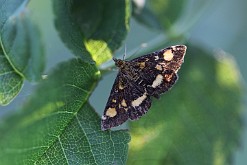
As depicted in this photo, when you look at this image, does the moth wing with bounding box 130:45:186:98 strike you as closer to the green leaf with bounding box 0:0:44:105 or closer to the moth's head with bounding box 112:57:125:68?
the moth's head with bounding box 112:57:125:68

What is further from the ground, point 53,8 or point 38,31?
point 53,8

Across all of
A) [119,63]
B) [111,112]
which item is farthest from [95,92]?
[111,112]

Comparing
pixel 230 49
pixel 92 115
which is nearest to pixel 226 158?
pixel 92 115

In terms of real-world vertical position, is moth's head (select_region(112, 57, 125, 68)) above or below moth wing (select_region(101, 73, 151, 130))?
above

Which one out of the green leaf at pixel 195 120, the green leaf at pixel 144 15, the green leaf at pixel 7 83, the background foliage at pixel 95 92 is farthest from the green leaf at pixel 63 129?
the green leaf at pixel 144 15

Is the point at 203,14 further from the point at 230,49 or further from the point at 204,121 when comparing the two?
the point at 230,49

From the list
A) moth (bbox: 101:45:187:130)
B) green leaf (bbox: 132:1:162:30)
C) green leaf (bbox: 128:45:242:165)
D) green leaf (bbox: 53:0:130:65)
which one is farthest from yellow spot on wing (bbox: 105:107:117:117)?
green leaf (bbox: 132:1:162:30)

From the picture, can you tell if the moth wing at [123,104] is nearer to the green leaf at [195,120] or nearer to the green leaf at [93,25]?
the green leaf at [93,25]

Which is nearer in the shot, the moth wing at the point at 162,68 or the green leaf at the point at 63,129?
the green leaf at the point at 63,129
